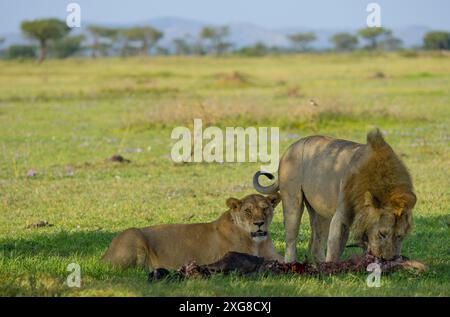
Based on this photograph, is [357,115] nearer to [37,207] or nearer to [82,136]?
[82,136]

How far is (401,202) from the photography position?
773 centimetres

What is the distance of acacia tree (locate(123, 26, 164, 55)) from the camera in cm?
14725

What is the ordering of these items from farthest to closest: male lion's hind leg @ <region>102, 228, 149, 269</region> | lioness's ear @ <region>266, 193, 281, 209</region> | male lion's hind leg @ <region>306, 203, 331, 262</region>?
male lion's hind leg @ <region>306, 203, 331, 262</region>
lioness's ear @ <region>266, 193, 281, 209</region>
male lion's hind leg @ <region>102, 228, 149, 269</region>

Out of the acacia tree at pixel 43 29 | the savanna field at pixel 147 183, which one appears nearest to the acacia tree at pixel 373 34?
the acacia tree at pixel 43 29

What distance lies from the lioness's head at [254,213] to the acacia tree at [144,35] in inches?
5482

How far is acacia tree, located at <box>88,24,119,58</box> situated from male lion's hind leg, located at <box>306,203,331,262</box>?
133 metres

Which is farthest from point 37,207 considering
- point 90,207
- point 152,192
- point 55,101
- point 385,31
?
point 385,31

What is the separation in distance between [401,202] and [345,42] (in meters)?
156

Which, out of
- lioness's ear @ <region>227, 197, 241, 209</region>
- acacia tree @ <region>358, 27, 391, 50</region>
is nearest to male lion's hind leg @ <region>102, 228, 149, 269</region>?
lioness's ear @ <region>227, 197, 241, 209</region>

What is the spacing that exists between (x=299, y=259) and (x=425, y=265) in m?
1.88

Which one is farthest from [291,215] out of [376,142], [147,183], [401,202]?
[147,183]

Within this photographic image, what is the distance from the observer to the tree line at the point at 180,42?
407 feet

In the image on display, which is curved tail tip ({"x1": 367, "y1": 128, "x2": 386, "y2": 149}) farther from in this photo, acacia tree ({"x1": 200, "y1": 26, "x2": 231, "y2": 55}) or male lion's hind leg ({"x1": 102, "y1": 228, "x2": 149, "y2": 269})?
acacia tree ({"x1": 200, "y1": 26, "x2": 231, "y2": 55})

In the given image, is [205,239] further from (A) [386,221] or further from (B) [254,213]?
(A) [386,221]
